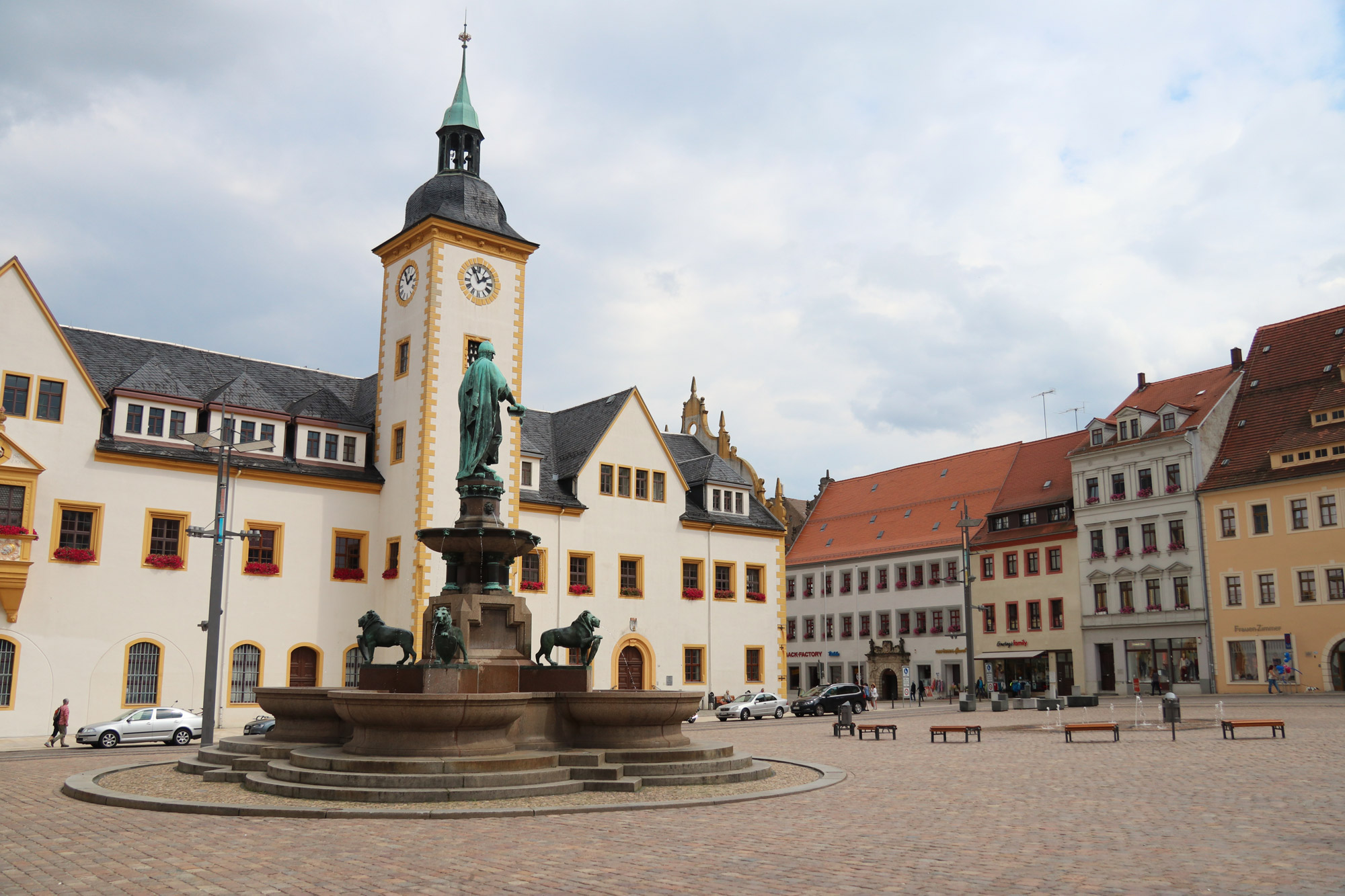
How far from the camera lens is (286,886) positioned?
871cm

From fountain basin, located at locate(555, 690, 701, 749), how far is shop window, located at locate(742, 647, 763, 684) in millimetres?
35084

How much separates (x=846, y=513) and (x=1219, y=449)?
27650 millimetres

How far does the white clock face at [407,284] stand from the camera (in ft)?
146

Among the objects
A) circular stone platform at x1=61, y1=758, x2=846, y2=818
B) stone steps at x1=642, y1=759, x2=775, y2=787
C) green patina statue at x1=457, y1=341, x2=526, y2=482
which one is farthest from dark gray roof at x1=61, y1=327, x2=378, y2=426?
stone steps at x1=642, y1=759, x2=775, y2=787

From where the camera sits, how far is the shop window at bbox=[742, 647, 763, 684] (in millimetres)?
51531

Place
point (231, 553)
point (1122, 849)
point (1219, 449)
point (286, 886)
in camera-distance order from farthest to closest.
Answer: point (1219, 449) < point (231, 553) < point (1122, 849) < point (286, 886)

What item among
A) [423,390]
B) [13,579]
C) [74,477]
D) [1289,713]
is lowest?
[1289,713]

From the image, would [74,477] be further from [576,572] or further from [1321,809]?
[1321,809]

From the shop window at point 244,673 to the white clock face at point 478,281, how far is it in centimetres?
1557

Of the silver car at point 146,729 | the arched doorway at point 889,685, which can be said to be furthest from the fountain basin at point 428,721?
the arched doorway at point 889,685

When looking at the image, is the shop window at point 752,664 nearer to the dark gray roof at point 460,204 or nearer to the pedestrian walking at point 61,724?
the dark gray roof at point 460,204

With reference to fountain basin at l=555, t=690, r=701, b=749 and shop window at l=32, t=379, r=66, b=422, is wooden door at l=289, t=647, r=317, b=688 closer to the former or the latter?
shop window at l=32, t=379, r=66, b=422

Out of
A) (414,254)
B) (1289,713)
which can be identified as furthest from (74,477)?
(1289,713)

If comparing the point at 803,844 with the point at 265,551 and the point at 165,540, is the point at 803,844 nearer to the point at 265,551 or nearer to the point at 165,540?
the point at 165,540
